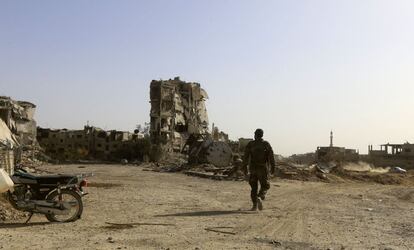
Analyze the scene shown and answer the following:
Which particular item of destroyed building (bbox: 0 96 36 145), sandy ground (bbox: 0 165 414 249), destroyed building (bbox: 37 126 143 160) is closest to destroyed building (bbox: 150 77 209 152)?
destroyed building (bbox: 37 126 143 160)

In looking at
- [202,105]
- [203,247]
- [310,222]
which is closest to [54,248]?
[203,247]

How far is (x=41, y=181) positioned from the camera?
9922 mm

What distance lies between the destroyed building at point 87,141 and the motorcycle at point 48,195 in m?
41.3

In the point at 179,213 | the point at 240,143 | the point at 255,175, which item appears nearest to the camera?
the point at 179,213

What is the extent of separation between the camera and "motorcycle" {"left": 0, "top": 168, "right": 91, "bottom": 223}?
9688mm

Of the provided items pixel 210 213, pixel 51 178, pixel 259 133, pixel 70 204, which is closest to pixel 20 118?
pixel 259 133

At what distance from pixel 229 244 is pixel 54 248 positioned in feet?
8.22

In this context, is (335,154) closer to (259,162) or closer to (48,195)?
(259,162)

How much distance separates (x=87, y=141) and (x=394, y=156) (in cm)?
3125

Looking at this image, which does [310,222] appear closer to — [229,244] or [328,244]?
[328,244]

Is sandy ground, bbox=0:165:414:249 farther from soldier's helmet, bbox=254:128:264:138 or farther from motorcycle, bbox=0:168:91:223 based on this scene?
soldier's helmet, bbox=254:128:264:138

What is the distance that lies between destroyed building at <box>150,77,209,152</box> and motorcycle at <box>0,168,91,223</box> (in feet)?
129

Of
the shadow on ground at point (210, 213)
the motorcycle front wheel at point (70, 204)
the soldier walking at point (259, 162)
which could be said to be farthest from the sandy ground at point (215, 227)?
the soldier walking at point (259, 162)

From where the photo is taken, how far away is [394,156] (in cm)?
5509
